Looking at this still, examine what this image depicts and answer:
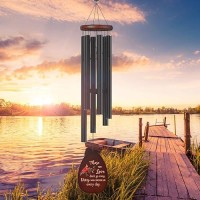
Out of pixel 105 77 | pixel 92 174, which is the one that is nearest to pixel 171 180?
pixel 92 174

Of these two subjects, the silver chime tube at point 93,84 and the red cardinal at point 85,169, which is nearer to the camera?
the red cardinal at point 85,169

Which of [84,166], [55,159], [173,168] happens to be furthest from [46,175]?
[84,166]

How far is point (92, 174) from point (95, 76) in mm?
2137

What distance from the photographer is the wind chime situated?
6.50 m

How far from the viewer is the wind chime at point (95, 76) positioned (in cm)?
650

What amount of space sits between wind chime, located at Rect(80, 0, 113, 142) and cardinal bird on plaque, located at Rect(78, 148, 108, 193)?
58cm

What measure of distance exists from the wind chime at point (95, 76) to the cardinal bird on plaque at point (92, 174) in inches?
22.9

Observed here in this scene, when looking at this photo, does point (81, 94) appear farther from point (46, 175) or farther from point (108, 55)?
point (46, 175)

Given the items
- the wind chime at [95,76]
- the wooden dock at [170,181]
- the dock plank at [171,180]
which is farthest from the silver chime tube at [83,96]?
the dock plank at [171,180]

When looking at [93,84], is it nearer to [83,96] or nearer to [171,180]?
[83,96]

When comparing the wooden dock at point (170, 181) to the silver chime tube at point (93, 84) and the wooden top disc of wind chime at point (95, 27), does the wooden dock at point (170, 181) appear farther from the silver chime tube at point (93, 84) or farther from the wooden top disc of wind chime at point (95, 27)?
the wooden top disc of wind chime at point (95, 27)

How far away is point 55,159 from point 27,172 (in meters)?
6.12

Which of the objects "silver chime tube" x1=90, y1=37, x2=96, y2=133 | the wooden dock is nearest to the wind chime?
"silver chime tube" x1=90, y1=37, x2=96, y2=133

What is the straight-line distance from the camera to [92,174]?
612 centimetres
